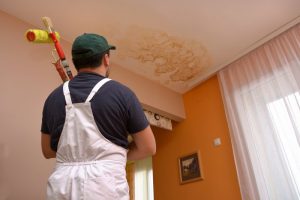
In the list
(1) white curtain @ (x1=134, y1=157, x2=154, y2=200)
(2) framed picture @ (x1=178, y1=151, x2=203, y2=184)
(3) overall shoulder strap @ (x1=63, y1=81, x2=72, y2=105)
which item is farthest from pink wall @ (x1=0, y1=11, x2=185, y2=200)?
(1) white curtain @ (x1=134, y1=157, x2=154, y2=200)

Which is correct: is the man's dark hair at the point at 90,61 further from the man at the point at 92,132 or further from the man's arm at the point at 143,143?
the man's arm at the point at 143,143

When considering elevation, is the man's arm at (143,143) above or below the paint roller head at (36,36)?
below

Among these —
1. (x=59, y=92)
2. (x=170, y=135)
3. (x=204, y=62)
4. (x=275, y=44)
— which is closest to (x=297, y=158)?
(x=275, y=44)

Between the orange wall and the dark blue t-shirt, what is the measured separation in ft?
6.02

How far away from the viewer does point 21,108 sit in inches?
68.9

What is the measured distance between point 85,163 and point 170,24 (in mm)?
1722

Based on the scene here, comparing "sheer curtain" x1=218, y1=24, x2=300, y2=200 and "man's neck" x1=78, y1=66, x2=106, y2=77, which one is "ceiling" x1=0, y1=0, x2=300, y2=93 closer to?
"sheer curtain" x1=218, y1=24, x2=300, y2=200

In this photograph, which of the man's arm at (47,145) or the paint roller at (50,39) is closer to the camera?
the man's arm at (47,145)

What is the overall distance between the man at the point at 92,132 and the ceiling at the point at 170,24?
1212 millimetres

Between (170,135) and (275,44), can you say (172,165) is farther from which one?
(275,44)

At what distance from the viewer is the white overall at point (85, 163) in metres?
0.74

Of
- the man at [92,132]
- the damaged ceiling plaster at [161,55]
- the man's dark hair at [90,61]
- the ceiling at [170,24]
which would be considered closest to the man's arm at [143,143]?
the man at [92,132]

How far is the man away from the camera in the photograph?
75cm

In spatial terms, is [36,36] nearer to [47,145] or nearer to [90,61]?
[90,61]
